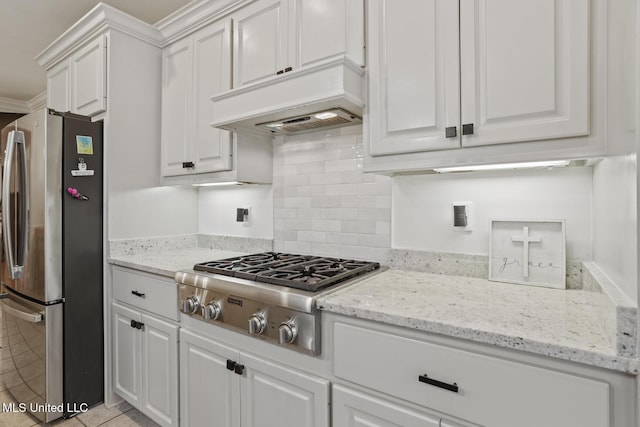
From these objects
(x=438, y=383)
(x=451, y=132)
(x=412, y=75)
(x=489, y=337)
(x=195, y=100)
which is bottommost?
(x=438, y=383)

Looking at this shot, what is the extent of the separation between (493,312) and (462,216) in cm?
60

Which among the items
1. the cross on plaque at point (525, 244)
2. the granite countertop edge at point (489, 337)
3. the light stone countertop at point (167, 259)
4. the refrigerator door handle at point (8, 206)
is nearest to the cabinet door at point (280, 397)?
the granite countertop edge at point (489, 337)

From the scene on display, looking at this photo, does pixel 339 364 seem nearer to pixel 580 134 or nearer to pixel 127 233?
pixel 580 134

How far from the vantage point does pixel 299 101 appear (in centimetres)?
151

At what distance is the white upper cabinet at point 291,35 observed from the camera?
153cm

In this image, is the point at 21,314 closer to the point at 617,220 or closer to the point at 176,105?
the point at 176,105

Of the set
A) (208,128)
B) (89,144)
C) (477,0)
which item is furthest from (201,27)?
(477,0)

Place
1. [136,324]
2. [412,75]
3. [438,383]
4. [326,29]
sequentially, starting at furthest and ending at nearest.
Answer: [136,324] → [326,29] → [412,75] → [438,383]

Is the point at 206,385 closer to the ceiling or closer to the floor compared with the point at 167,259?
closer to the floor

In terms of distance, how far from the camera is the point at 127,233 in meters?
2.25

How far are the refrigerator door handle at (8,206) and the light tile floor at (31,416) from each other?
0.48 m

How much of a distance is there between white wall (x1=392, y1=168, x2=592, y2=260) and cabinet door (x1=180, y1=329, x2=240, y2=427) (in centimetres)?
100

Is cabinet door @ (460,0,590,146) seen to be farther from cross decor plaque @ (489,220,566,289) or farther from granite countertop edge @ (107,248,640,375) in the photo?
granite countertop edge @ (107,248,640,375)

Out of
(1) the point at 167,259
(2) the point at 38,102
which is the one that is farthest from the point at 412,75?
(2) the point at 38,102
